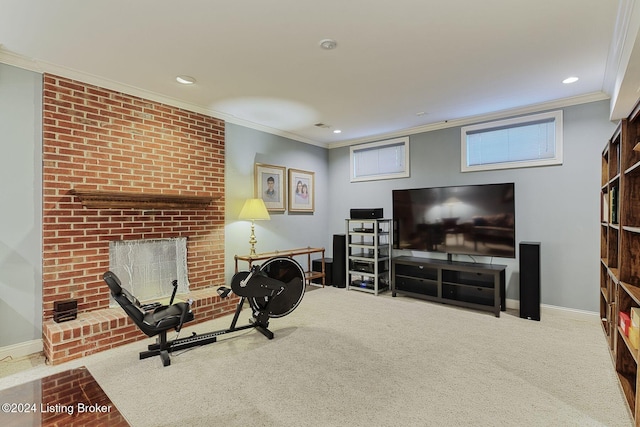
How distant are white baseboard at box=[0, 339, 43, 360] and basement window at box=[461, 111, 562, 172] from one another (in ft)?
17.2

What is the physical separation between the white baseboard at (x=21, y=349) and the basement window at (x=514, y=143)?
5.25 m

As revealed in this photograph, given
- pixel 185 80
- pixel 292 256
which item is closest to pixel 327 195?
pixel 292 256

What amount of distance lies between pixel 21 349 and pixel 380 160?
16.7 ft

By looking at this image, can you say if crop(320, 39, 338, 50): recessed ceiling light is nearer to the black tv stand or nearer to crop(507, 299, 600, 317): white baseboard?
the black tv stand

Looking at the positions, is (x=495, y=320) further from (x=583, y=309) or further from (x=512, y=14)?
(x=512, y=14)

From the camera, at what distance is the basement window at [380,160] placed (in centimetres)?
520

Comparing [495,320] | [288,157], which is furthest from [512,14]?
[288,157]

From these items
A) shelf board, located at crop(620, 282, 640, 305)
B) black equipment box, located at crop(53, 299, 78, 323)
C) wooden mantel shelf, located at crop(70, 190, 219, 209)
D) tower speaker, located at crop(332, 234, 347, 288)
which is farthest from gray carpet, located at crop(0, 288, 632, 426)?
tower speaker, located at crop(332, 234, 347, 288)

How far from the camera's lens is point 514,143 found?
4145mm

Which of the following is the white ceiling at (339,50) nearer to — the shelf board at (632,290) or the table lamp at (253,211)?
the table lamp at (253,211)

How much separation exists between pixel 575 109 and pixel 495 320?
2647 millimetres

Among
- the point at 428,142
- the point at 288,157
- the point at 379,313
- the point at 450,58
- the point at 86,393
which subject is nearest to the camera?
the point at 86,393

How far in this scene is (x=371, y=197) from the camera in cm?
556

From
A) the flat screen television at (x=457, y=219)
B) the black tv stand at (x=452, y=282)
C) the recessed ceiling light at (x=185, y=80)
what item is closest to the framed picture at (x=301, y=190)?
the flat screen television at (x=457, y=219)
